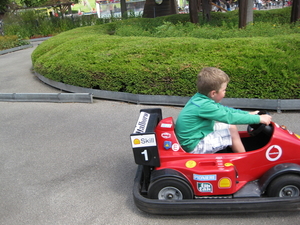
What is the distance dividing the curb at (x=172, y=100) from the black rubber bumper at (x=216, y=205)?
10.5ft

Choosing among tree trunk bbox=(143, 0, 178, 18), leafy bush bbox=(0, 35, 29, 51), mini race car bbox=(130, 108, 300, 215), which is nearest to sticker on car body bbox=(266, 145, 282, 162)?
mini race car bbox=(130, 108, 300, 215)

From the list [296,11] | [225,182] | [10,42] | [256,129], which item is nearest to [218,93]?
[256,129]

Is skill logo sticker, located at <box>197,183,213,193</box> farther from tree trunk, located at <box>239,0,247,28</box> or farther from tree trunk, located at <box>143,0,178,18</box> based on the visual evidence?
tree trunk, located at <box>143,0,178,18</box>

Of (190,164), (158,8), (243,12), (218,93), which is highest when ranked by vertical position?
(158,8)

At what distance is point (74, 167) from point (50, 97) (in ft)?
11.6

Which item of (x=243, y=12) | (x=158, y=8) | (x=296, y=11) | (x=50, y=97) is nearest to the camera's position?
(x=50, y=97)

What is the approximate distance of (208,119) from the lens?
3152 millimetres

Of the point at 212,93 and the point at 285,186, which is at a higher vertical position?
the point at 212,93

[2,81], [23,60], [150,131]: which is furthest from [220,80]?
[23,60]

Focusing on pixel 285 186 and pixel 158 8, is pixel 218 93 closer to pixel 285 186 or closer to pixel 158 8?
pixel 285 186

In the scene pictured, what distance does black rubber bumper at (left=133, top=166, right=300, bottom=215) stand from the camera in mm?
2852

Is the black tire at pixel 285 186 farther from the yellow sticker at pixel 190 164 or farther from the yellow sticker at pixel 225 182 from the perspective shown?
the yellow sticker at pixel 190 164

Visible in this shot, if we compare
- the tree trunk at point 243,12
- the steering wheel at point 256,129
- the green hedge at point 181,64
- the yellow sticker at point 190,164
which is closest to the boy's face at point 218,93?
the steering wheel at point 256,129

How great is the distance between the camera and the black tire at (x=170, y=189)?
3.02 m
